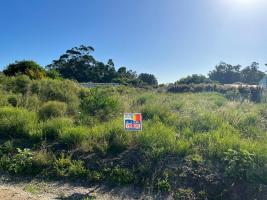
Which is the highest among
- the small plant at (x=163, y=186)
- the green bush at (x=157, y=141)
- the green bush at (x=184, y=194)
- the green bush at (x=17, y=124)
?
the green bush at (x=17, y=124)

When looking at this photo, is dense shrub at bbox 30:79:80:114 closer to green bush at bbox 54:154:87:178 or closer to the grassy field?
the grassy field

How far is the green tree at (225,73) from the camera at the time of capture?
7156 centimetres

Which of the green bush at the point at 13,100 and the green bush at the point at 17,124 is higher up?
the green bush at the point at 13,100

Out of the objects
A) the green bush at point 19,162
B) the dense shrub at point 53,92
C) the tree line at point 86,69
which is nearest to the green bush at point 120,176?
the green bush at point 19,162

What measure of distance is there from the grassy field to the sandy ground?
224 mm

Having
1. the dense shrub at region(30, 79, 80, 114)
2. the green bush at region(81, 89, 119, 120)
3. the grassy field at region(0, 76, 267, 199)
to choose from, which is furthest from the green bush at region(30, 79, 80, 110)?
the grassy field at region(0, 76, 267, 199)

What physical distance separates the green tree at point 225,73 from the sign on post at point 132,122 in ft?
226

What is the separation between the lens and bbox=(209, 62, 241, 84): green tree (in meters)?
71.6

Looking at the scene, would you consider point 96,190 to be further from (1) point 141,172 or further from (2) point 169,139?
(2) point 169,139

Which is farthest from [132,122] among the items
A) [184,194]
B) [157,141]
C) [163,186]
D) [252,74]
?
[252,74]

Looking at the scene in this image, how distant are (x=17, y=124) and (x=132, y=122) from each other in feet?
10.9

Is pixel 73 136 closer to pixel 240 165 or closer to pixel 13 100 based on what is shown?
pixel 240 165

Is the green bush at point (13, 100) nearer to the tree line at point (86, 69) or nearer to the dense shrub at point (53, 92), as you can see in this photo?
the dense shrub at point (53, 92)

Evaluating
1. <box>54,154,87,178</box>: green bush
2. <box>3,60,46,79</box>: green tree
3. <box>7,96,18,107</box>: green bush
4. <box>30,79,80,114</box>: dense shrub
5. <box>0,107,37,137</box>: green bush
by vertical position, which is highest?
<box>3,60,46,79</box>: green tree
